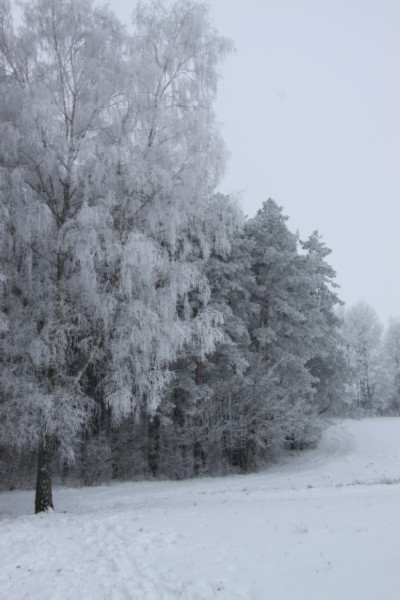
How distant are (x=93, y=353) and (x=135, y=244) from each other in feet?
10.6

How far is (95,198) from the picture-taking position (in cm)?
1360

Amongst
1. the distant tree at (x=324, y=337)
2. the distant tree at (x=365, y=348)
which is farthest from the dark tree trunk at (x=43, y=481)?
the distant tree at (x=365, y=348)

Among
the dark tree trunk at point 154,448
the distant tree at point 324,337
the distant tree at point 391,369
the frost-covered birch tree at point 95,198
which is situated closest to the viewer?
the frost-covered birch tree at point 95,198

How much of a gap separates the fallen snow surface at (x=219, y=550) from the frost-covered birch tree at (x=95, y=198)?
3.12 m

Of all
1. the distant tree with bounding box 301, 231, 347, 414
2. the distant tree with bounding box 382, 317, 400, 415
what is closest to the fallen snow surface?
the distant tree with bounding box 301, 231, 347, 414

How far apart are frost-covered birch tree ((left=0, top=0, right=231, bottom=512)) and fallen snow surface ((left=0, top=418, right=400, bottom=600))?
123 inches

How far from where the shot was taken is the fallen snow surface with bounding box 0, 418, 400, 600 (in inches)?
211

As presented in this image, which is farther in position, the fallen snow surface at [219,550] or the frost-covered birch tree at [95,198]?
the frost-covered birch tree at [95,198]

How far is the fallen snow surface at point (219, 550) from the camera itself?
5363mm

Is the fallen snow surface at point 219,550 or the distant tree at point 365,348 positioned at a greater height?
the distant tree at point 365,348

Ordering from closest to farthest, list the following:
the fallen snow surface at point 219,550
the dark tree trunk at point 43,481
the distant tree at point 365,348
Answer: the fallen snow surface at point 219,550 < the dark tree trunk at point 43,481 < the distant tree at point 365,348

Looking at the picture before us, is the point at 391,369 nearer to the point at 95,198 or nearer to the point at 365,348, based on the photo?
the point at 365,348

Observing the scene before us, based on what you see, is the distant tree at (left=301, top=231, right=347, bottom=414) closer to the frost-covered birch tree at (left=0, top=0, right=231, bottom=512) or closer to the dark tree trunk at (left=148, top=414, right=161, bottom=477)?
the dark tree trunk at (left=148, top=414, right=161, bottom=477)

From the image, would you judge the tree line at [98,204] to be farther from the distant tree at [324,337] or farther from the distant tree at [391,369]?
the distant tree at [391,369]
